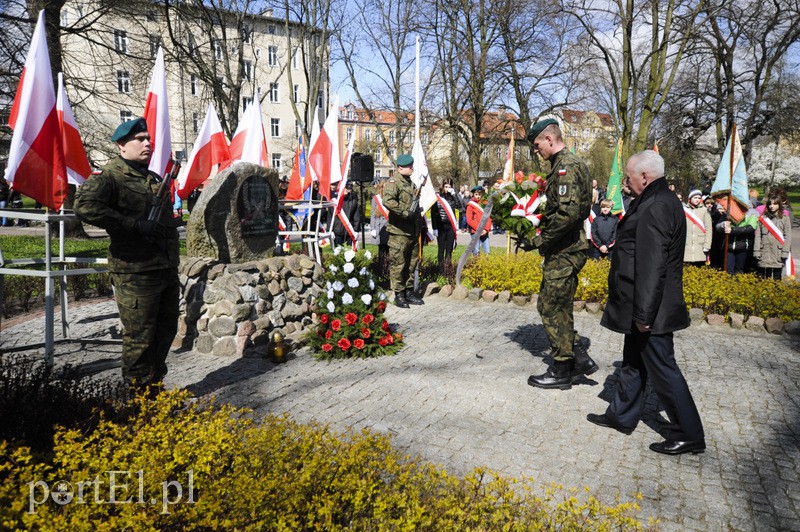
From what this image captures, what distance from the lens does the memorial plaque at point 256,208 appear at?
6.86 metres

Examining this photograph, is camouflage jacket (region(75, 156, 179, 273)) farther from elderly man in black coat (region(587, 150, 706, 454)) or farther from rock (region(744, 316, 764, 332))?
rock (region(744, 316, 764, 332))

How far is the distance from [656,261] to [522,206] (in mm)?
1700

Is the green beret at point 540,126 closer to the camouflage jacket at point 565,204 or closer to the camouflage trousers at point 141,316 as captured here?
the camouflage jacket at point 565,204

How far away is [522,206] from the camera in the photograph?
17.3 feet

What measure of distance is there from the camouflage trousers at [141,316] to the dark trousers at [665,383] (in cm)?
370

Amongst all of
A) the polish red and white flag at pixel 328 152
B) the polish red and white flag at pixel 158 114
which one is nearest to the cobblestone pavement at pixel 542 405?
the polish red and white flag at pixel 158 114

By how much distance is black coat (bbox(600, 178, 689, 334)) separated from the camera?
3.77m

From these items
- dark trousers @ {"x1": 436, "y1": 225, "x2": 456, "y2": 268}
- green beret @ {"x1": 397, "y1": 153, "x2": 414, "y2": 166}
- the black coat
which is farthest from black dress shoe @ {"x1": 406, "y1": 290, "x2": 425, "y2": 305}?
the black coat

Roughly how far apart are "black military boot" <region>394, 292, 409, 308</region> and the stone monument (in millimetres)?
2576

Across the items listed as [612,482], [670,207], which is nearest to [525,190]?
[670,207]

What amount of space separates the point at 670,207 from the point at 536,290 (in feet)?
17.8

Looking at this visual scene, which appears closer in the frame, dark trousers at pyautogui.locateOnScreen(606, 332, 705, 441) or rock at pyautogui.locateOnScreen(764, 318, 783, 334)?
dark trousers at pyautogui.locateOnScreen(606, 332, 705, 441)

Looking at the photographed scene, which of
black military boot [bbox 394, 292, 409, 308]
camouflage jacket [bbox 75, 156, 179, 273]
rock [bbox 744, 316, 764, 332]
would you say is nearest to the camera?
camouflage jacket [bbox 75, 156, 179, 273]

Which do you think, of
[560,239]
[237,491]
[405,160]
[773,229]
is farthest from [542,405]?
[773,229]
